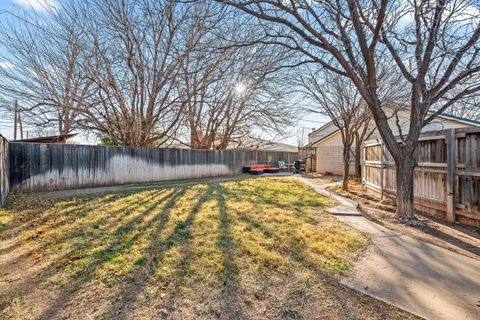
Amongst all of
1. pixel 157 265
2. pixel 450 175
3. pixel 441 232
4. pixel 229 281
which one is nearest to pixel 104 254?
pixel 157 265

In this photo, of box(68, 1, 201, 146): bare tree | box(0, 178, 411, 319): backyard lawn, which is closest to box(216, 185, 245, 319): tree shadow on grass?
box(0, 178, 411, 319): backyard lawn

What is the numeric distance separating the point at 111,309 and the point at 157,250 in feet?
3.49

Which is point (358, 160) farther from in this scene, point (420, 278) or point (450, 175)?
point (420, 278)

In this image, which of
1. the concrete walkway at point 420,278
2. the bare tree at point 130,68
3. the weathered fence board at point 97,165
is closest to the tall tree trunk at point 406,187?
the concrete walkway at point 420,278

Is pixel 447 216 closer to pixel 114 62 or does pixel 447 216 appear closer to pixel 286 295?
pixel 286 295

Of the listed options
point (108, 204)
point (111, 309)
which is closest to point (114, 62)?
A: point (108, 204)

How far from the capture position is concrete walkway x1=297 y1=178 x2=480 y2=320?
195cm

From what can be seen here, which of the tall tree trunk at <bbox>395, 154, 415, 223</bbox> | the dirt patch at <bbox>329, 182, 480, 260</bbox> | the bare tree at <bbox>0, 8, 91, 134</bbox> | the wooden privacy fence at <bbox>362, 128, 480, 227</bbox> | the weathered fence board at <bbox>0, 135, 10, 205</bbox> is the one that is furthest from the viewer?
the bare tree at <bbox>0, 8, 91, 134</bbox>

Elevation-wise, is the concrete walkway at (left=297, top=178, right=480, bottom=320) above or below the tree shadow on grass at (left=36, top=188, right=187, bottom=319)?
below

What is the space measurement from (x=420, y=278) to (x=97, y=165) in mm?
9162

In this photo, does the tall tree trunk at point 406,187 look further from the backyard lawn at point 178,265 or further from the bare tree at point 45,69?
the bare tree at point 45,69

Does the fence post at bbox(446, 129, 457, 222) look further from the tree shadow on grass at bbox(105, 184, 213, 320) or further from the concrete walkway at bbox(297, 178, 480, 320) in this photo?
the tree shadow on grass at bbox(105, 184, 213, 320)

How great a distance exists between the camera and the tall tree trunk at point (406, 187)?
181 inches

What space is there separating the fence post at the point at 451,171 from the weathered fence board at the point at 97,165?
954cm
